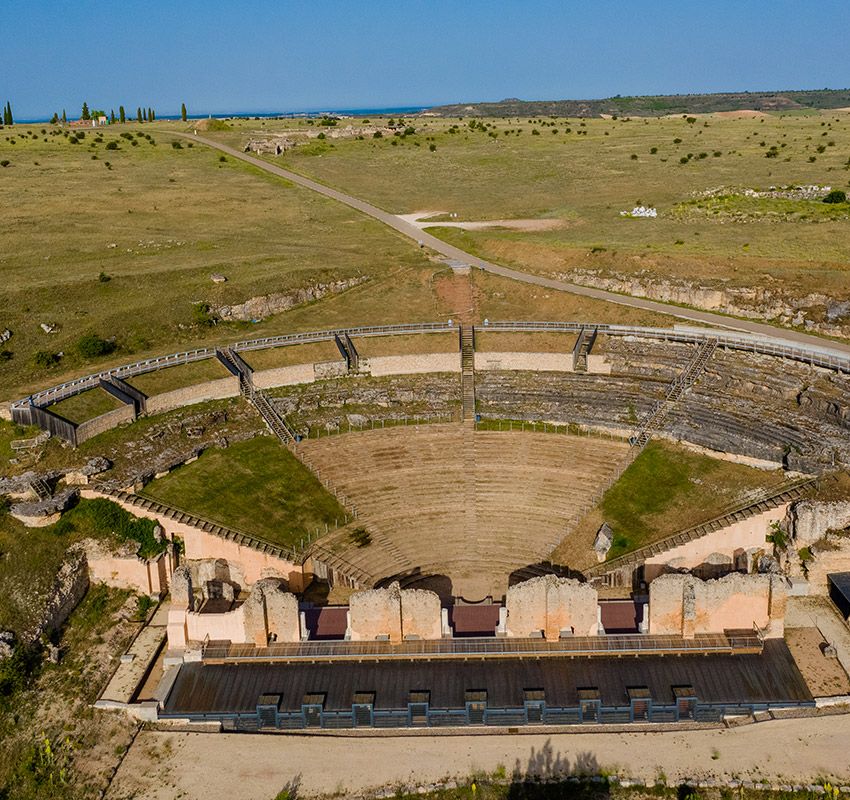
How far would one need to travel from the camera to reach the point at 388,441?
51062mm

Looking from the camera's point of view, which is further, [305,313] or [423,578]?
[305,313]

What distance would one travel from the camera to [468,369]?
5828 cm

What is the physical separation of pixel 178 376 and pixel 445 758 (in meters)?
34.7

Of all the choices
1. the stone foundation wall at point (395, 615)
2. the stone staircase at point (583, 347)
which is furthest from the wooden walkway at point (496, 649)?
the stone staircase at point (583, 347)

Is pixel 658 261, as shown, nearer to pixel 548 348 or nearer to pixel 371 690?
pixel 548 348

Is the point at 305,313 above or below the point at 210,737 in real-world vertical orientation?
above

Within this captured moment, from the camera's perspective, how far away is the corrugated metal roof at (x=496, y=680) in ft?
105

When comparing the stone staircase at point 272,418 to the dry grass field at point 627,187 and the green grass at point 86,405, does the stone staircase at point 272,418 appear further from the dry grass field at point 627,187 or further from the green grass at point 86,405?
the dry grass field at point 627,187

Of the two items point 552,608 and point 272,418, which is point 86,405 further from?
point 552,608

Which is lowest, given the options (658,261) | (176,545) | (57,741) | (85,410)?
(57,741)

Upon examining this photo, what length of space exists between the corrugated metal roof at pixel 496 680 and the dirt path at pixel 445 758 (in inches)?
52.0

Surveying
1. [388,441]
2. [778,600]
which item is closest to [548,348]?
[388,441]

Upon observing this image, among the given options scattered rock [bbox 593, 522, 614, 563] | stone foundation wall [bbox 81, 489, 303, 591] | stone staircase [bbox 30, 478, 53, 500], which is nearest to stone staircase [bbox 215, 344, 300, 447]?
stone foundation wall [bbox 81, 489, 303, 591]

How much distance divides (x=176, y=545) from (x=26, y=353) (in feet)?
86.5
